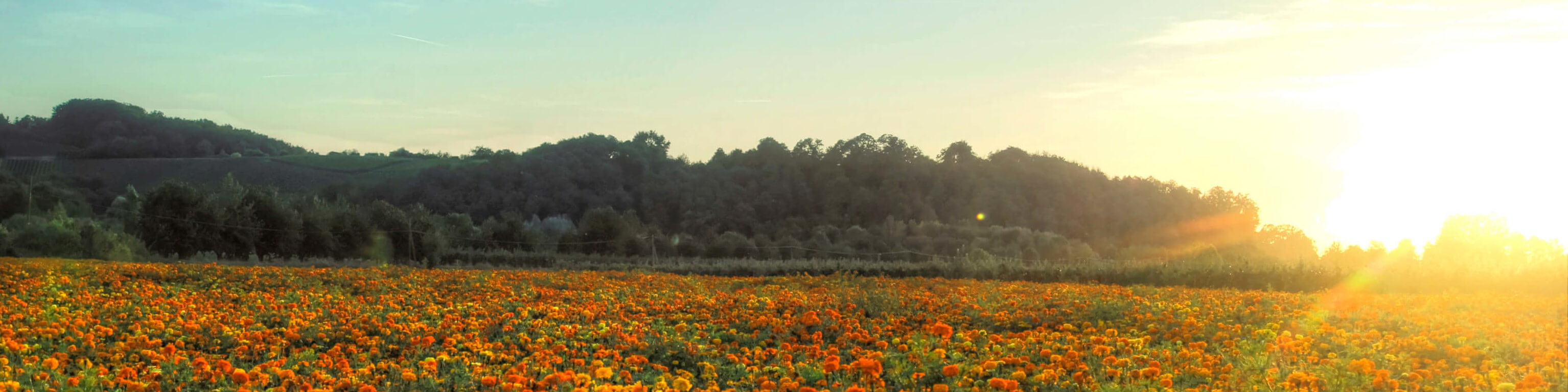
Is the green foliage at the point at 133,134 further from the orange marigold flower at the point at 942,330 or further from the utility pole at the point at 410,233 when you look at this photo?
the orange marigold flower at the point at 942,330

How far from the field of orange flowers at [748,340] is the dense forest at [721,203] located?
1108 inches

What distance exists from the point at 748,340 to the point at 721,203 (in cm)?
6007

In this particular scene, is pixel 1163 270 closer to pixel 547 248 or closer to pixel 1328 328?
pixel 1328 328

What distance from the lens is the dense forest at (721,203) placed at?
46656 millimetres

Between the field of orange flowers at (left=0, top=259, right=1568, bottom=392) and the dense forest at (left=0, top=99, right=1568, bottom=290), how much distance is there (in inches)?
1108

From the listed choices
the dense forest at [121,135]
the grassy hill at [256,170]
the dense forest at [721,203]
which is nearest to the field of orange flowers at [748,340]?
the dense forest at [721,203]

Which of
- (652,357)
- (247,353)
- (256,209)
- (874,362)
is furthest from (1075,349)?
(256,209)

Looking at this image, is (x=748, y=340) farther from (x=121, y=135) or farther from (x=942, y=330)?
(x=121, y=135)

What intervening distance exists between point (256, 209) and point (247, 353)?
3490 centimetres

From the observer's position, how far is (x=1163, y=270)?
24266 mm

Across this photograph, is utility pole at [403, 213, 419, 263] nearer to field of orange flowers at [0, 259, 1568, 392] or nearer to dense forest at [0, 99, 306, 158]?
field of orange flowers at [0, 259, 1568, 392]

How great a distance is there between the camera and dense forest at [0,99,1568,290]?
46656 millimetres

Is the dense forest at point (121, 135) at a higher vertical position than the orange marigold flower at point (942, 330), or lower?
higher

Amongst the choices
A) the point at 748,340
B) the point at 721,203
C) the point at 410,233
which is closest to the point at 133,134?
the point at 721,203
